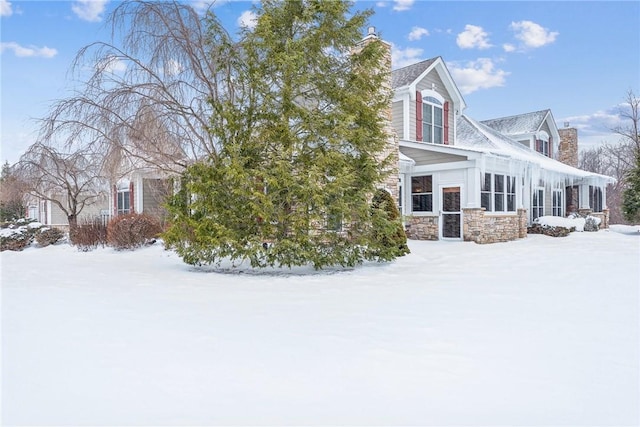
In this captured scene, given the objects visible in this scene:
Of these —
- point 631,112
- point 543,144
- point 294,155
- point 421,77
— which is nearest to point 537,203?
point 543,144

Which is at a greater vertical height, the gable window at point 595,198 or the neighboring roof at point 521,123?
the neighboring roof at point 521,123

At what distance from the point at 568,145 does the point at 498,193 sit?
12.9 m

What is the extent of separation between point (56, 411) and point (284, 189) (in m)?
5.38

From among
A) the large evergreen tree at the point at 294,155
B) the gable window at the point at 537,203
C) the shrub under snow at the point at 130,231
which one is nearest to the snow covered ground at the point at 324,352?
the large evergreen tree at the point at 294,155

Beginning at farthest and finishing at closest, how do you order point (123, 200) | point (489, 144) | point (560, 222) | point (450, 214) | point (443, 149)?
point (123, 200) → point (489, 144) → point (560, 222) → point (450, 214) → point (443, 149)

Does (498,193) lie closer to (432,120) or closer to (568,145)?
(432,120)

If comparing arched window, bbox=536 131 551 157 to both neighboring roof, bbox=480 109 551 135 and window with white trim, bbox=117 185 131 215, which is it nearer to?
neighboring roof, bbox=480 109 551 135

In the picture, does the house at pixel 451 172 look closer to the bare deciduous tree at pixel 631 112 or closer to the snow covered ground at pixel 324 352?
the snow covered ground at pixel 324 352

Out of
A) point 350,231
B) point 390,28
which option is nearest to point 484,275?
point 350,231

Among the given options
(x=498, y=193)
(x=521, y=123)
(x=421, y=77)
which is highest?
(x=421, y=77)

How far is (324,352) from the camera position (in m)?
3.36

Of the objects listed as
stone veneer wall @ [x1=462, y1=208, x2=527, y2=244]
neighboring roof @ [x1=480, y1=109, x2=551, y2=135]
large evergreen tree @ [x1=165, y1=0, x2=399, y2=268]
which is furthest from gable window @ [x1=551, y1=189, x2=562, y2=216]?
large evergreen tree @ [x1=165, y1=0, x2=399, y2=268]

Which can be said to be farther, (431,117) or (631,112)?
(631,112)

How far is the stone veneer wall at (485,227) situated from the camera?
12.5m
